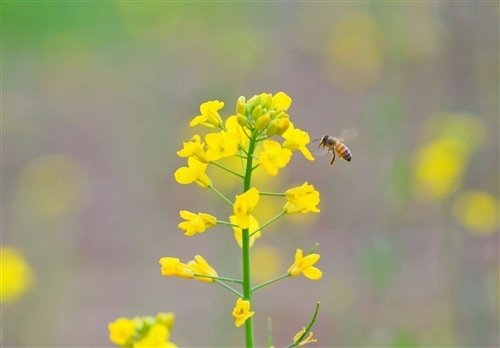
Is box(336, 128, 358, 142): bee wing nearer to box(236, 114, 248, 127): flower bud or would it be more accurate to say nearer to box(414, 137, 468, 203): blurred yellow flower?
box(236, 114, 248, 127): flower bud

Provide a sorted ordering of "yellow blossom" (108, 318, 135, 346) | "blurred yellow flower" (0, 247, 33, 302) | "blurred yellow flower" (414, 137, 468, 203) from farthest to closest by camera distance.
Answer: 1. "blurred yellow flower" (414, 137, 468, 203)
2. "blurred yellow flower" (0, 247, 33, 302)
3. "yellow blossom" (108, 318, 135, 346)

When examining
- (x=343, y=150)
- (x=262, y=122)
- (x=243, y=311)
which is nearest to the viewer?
(x=243, y=311)

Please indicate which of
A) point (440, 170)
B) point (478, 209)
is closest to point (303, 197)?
point (440, 170)

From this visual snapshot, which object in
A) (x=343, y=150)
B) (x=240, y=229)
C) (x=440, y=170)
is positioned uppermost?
(x=440, y=170)

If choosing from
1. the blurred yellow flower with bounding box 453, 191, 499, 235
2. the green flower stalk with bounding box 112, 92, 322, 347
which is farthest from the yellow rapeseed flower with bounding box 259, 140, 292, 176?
the blurred yellow flower with bounding box 453, 191, 499, 235

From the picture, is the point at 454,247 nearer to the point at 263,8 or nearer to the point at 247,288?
the point at 247,288

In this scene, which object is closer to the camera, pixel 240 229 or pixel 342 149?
pixel 240 229

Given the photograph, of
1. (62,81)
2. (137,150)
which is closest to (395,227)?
(137,150)

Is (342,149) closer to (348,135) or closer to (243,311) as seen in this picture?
(348,135)
